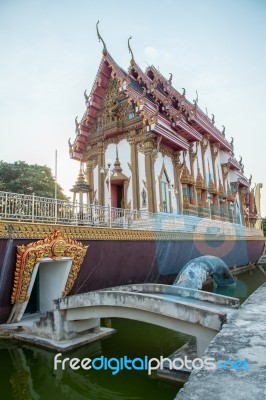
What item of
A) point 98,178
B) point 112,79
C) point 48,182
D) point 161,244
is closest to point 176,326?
point 161,244

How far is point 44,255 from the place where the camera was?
735cm

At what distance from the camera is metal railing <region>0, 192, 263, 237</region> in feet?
23.2

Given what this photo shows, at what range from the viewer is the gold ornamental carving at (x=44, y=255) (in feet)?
22.6

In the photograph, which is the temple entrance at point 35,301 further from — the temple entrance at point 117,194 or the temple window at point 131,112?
the temple window at point 131,112

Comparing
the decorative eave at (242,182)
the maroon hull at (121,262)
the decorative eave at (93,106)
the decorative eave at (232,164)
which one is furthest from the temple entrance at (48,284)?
the decorative eave at (242,182)

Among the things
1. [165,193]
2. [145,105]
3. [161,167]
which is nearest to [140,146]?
[161,167]

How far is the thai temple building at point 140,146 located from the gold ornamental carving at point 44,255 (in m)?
4.68

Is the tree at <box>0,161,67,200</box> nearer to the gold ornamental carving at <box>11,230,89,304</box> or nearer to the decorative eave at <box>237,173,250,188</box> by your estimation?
the decorative eave at <box>237,173,250,188</box>

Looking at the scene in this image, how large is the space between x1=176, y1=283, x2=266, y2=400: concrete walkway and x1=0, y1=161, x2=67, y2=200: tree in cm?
2348

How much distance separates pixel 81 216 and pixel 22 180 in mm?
17956

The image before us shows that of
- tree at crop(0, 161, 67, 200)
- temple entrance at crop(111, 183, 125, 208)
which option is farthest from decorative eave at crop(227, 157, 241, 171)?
tree at crop(0, 161, 67, 200)

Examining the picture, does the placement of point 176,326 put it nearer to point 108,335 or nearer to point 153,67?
point 108,335

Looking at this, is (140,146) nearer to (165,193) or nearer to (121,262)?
(165,193)

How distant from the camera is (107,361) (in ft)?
18.9
